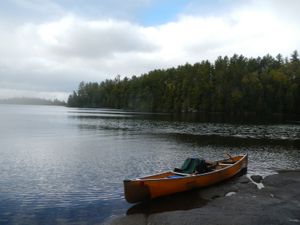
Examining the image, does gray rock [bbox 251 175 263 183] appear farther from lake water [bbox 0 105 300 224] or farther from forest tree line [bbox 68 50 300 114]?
forest tree line [bbox 68 50 300 114]

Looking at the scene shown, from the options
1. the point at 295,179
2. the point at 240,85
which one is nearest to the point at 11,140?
the point at 295,179

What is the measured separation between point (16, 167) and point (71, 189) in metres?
9.02

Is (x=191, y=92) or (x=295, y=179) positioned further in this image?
(x=191, y=92)

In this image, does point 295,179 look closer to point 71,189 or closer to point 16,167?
point 71,189

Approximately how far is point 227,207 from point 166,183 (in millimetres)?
3788

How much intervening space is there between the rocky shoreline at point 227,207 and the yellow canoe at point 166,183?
456mm

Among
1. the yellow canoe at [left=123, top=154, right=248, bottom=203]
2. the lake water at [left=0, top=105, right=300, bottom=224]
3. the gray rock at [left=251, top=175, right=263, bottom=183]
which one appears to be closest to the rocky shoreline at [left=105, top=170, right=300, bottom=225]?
the yellow canoe at [left=123, top=154, right=248, bottom=203]

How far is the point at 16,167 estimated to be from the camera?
29.3 meters

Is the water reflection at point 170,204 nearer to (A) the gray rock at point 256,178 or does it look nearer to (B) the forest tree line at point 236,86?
(A) the gray rock at point 256,178

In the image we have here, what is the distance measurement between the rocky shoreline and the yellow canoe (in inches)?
17.9

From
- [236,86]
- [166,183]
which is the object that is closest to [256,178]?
[166,183]

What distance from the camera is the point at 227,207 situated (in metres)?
19.4

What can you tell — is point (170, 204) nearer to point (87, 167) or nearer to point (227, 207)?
→ point (227, 207)

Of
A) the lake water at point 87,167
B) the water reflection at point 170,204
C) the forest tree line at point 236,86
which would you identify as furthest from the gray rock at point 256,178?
the forest tree line at point 236,86
